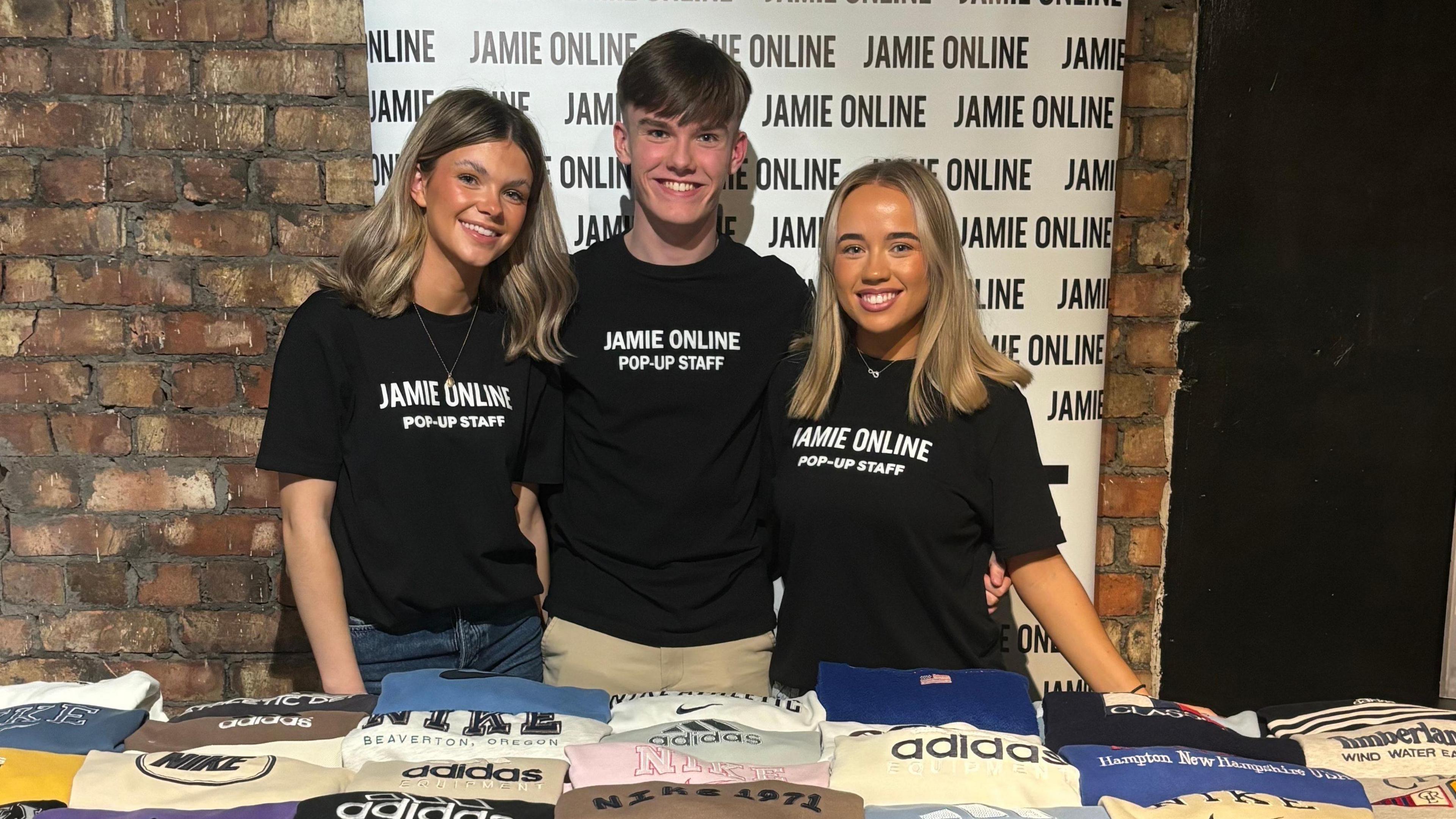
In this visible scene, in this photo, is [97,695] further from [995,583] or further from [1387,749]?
[1387,749]

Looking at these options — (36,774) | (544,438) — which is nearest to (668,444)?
(544,438)

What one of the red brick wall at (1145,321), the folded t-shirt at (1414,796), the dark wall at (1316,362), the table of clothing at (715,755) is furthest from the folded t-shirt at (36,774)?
the dark wall at (1316,362)

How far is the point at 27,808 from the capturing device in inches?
41.8

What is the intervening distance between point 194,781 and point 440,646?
0.65 meters

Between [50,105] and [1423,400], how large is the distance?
10.9 feet

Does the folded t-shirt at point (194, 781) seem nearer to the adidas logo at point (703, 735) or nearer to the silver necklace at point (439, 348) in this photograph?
the adidas logo at point (703, 735)

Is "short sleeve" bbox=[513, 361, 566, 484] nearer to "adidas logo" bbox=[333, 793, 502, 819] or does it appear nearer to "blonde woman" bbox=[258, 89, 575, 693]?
"blonde woman" bbox=[258, 89, 575, 693]

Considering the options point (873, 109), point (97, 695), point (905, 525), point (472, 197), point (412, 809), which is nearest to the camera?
point (412, 809)

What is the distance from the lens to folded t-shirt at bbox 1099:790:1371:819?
41.4 inches

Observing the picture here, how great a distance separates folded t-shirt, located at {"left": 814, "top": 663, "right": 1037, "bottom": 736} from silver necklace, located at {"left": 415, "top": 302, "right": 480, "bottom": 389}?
2.74ft

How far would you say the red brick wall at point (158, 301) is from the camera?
2.21 metres

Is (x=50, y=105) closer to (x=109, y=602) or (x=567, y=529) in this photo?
(x=109, y=602)

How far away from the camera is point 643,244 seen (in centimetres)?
199

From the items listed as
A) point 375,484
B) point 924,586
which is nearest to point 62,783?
point 375,484
